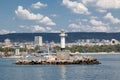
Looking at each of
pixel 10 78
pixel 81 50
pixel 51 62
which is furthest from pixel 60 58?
pixel 81 50

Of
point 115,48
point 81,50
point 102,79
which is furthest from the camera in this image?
point 115,48

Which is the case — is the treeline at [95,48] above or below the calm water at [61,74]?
above

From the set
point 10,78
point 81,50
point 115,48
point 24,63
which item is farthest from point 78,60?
point 115,48

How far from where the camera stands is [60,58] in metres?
67.9

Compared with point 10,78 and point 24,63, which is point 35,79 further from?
point 24,63

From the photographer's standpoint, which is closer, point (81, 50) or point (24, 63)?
point (24, 63)

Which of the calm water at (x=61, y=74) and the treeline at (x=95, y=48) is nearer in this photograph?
the calm water at (x=61, y=74)

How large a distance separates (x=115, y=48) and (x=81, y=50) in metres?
22.9

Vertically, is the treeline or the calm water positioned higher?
the treeline

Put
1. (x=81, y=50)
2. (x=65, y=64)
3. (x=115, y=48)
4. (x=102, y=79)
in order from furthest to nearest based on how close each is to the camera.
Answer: (x=115, y=48) < (x=81, y=50) < (x=65, y=64) < (x=102, y=79)

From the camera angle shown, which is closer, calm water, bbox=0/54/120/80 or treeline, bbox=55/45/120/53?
calm water, bbox=0/54/120/80

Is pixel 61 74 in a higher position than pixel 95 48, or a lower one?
lower

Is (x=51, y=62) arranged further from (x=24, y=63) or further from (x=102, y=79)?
(x=102, y=79)

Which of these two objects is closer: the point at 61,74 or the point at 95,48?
the point at 61,74
